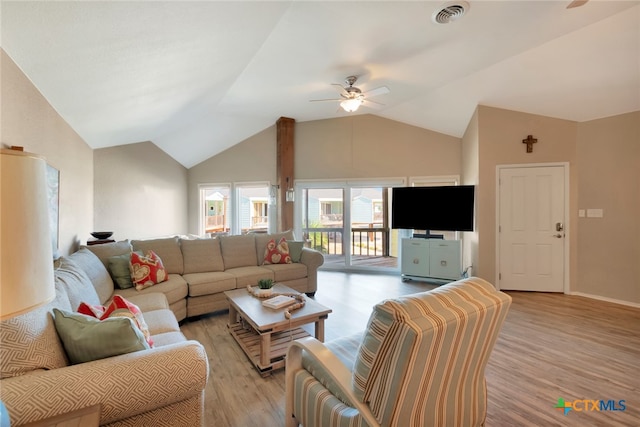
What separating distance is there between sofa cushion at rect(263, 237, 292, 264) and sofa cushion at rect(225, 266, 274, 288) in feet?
0.81

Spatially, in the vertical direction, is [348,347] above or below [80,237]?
below

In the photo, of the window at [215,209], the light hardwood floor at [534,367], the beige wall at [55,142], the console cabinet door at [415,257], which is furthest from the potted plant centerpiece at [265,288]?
the window at [215,209]

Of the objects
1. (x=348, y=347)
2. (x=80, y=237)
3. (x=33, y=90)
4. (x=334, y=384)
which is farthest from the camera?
(x=80, y=237)

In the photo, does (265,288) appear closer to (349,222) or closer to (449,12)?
(449,12)

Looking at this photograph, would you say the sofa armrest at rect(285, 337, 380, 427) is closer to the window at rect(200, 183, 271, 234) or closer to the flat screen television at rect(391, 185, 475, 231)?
the flat screen television at rect(391, 185, 475, 231)

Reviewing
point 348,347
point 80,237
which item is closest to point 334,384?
point 348,347

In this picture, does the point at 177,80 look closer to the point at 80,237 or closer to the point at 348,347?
the point at 80,237

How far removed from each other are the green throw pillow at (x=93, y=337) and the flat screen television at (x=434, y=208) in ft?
14.3

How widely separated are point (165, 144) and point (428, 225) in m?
4.81

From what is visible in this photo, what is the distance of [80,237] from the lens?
347cm

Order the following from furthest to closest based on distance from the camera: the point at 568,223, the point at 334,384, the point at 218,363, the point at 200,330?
the point at 568,223 → the point at 200,330 → the point at 218,363 → the point at 334,384

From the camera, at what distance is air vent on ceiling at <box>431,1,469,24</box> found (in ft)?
7.72

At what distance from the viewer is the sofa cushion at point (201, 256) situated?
3634 mm

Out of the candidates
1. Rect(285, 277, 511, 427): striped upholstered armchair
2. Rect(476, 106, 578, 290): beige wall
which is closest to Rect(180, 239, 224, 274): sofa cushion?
Rect(285, 277, 511, 427): striped upholstered armchair
